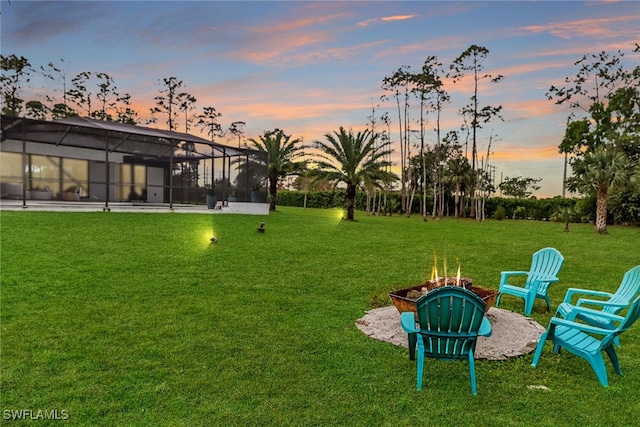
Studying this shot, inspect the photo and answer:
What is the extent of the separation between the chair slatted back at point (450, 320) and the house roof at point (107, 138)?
18157mm

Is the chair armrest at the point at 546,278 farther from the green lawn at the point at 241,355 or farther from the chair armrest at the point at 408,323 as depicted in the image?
the chair armrest at the point at 408,323

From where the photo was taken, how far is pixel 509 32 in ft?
47.9

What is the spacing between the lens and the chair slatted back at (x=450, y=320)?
3748mm

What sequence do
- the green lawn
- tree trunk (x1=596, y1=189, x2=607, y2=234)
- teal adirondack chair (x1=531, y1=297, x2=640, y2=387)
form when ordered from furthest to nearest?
tree trunk (x1=596, y1=189, x2=607, y2=234) < teal adirondack chair (x1=531, y1=297, x2=640, y2=387) < the green lawn

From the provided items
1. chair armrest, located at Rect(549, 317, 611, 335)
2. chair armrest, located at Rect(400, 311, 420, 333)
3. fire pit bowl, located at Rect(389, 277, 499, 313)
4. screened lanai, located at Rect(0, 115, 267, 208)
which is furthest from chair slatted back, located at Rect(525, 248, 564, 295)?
screened lanai, located at Rect(0, 115, 267, 208)

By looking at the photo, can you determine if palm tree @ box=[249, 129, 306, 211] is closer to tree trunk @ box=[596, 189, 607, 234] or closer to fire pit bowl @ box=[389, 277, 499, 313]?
tree trunk @ box=[596, 189, 607, 234]

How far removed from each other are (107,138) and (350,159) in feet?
43.7

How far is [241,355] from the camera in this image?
4340 mm

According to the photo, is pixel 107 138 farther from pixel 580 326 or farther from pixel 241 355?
pixel 580 326

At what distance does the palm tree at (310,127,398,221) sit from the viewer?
24375 millimetres

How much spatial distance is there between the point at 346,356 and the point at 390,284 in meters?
3.70

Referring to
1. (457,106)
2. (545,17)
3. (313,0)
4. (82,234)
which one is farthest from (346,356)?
(457,106)

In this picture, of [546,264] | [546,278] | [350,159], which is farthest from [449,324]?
[350,159]

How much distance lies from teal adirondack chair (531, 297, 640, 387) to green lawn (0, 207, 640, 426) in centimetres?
17
